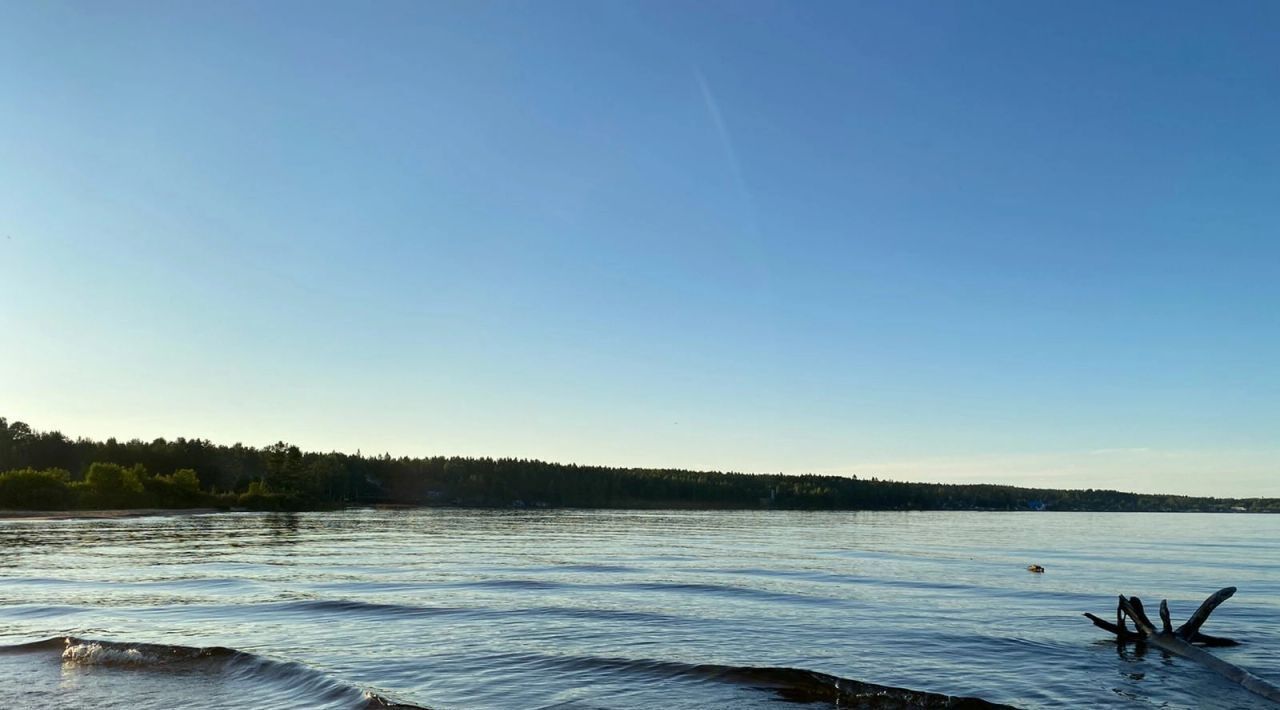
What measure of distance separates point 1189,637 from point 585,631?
19.7 meters

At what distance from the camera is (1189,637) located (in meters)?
27.3

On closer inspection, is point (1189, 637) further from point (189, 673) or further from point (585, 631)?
point (189, 673)

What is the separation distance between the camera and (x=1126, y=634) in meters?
28.9

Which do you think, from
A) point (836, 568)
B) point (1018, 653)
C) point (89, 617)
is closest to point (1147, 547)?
point (836, 568)

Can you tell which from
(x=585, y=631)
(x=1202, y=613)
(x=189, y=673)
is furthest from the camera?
(x=585, y=631)

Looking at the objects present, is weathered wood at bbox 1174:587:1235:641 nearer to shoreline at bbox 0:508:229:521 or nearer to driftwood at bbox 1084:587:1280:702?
driftwood at bbox 1084:587:1280:702

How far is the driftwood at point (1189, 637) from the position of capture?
23938 mm

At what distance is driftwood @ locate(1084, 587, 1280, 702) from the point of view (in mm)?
23938

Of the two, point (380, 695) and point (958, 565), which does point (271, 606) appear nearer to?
point (380, 695)

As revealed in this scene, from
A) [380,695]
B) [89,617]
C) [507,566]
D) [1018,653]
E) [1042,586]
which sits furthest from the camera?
[507,566]

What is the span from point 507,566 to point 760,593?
21099 millimetres

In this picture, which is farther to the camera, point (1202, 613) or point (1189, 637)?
point (1189, 637)

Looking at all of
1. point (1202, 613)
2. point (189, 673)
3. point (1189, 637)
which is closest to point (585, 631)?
point (189, 673)

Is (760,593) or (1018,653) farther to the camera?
(760,593)
